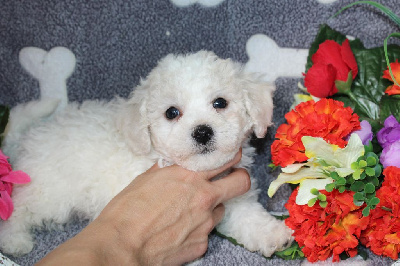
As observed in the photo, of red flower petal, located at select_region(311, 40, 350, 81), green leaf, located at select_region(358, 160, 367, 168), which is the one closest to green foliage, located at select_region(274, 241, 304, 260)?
green leaf, located at select_region(358, 160, 367, 168)

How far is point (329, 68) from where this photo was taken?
6.24 ft

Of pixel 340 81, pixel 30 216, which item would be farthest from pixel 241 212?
pixel 30 216

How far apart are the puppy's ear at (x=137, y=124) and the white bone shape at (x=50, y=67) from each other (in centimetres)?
47

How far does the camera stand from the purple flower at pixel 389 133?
5.79ft

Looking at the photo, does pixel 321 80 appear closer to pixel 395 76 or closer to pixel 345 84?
pixel 345 84

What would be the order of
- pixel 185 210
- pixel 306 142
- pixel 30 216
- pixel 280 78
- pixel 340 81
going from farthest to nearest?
1. pixel 280 78
2. pixel 30 216
3. pixel 340 81
4. pixel 185 210
5. pixel 306 142

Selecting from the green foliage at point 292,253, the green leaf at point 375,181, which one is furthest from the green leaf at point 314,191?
the green foliage at point 292,253

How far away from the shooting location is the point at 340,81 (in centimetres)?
194

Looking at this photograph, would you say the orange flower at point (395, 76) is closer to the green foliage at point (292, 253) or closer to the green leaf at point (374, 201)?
the green leaf at point (374, 201)

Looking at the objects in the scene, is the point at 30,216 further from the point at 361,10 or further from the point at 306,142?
the point at 361,10

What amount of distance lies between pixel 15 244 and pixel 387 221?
1.50m

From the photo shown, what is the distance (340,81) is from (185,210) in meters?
0.82

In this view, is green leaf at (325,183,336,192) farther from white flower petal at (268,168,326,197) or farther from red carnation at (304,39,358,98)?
red carnation at (304,39,358,98)

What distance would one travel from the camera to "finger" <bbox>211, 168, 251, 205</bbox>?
1.94 metres
